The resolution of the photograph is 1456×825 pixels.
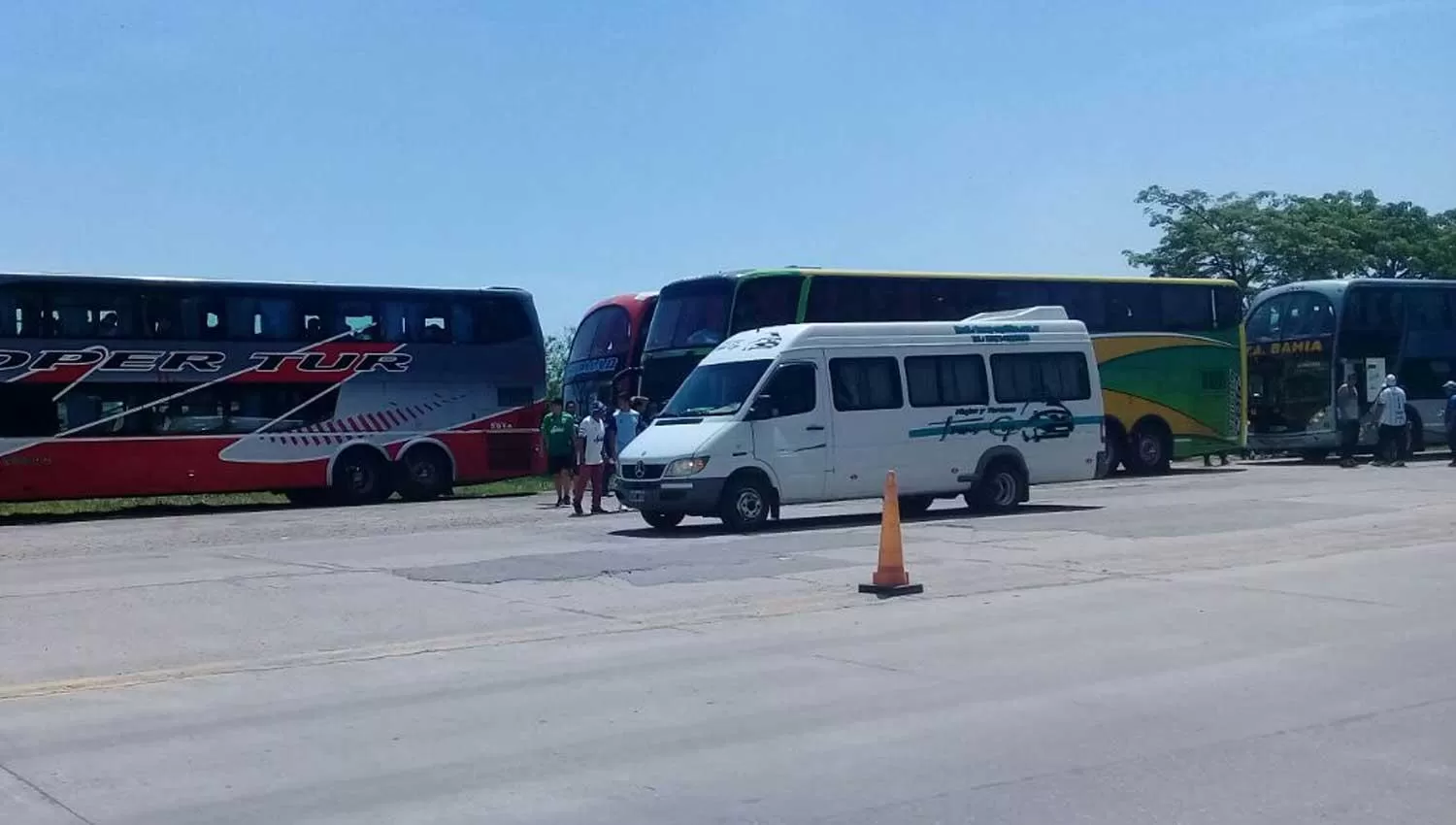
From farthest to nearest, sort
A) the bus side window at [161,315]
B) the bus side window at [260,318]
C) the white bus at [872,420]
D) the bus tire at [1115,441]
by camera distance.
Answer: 1. the bus tire at [1115,441]
2. the bus side window at [260,318]
3. the bus side window at [161,315]
4. the white bus at [872,420]

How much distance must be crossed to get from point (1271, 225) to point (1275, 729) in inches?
→ 2018

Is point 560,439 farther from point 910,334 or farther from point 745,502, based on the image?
point 910,334

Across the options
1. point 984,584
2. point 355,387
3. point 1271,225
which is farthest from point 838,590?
point 1271,225

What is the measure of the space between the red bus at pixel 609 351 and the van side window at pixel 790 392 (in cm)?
847

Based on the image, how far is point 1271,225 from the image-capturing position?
55.8m

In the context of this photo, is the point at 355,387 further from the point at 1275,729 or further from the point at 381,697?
the point at 1275,729

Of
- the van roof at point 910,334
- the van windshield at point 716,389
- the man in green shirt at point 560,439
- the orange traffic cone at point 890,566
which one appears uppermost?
the van roof at point 910,334

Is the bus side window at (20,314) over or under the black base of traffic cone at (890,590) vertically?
over

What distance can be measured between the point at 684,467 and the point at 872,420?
2.78 metres

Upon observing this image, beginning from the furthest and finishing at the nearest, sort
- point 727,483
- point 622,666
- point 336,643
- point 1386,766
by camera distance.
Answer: point 727,483, point 336,643, point 622,666, point 1386,766

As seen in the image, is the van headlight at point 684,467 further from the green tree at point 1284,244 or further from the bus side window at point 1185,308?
the green tree at point 1284,244

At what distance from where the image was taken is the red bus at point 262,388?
2547 centimetres

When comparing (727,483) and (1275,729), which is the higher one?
(727,483)

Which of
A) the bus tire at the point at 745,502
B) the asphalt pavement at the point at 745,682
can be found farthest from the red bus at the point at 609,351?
the asphalt pavement at the point at 745,682
